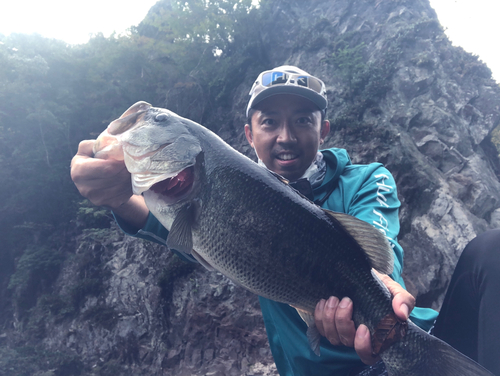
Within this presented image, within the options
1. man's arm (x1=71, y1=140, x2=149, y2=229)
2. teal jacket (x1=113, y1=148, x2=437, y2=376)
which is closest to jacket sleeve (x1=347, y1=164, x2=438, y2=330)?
teal jacket (x1=113, y1=148, x2=437, y2=376)

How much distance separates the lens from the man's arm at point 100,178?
1521mm

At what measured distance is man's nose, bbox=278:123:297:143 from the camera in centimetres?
217

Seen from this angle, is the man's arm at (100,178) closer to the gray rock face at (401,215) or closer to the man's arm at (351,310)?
the man's arm at (351,310)

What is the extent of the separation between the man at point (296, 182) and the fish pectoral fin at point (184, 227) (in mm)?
473

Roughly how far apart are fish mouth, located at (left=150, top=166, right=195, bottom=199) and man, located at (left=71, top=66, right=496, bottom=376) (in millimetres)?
305

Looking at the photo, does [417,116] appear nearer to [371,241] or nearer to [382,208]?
[382,208]

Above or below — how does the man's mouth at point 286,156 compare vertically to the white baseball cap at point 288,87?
below

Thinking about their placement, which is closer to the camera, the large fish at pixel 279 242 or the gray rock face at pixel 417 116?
the large fish at pixel 279 242

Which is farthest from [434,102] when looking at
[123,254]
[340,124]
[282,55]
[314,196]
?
[123,254]

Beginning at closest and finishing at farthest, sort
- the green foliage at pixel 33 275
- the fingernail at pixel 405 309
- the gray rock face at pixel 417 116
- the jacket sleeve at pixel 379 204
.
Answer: the fingernail at pixel 405 309 < the jacket sleeve at pixel 379 204 < the gray rock face at pixel 417 116 < the green foliage at pixel 33 275

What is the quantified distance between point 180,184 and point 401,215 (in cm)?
676

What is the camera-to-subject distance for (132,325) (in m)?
7.41

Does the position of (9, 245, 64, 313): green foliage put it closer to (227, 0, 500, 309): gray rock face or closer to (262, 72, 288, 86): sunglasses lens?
(227, 0, 500, 309): gray rock face

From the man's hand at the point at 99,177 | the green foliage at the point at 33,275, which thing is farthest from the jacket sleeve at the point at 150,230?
the green foliage at the point at 33,275
